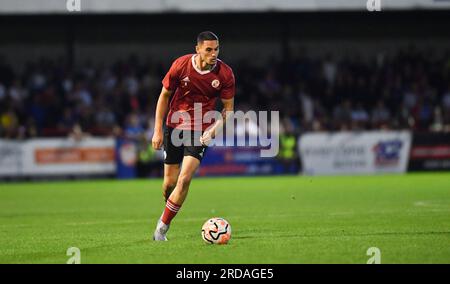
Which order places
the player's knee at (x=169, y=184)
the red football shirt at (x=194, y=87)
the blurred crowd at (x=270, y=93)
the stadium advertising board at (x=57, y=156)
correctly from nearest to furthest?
the red football shirt at (x=194, y=87) < the player's knee at (x=169, y=184) < the stadium advertising board at (x=57, y=156) < the blurred crowd at (x=270, y=93)

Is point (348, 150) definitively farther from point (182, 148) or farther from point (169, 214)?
point (169, 214)

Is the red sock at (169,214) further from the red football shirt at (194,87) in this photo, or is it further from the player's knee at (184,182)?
the red football shirt at (194,87)

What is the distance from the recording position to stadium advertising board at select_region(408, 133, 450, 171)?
29.6 m

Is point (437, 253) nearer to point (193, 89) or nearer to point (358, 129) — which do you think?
point (193, 89)

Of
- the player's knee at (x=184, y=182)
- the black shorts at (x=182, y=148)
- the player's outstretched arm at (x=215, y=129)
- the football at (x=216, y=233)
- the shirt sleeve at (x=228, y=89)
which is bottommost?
the football at (x=216, y=233)

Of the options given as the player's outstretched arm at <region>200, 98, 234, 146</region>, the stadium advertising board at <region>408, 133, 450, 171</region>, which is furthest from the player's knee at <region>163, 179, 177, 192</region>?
the stadium advertising board at <region>408, 133, 450, 171</region>

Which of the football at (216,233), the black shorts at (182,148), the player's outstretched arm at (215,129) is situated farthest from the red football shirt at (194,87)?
the football at (216,233)

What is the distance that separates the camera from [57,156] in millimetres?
27953

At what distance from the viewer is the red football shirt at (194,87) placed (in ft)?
39.6

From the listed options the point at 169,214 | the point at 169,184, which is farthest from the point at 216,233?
the point at 169,184

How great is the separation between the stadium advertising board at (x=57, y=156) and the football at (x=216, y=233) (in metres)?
17.3
